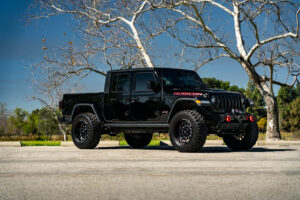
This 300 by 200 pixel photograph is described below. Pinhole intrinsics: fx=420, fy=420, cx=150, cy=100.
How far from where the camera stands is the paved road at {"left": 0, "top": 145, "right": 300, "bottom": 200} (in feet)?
16.1

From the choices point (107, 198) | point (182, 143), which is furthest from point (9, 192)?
point (182, 143)

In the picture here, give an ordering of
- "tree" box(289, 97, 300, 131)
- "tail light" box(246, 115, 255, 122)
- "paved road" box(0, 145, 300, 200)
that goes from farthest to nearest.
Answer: "tree" box(289, 97, 300, 131) → "tail light" box(246, 115, 255, 122) → "paved road" box(0, 145, 300, 200)

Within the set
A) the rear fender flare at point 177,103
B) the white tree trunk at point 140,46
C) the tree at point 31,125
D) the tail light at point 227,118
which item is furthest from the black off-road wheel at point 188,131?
the tree at point 31,125

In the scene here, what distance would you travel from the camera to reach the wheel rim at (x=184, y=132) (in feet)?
34.1

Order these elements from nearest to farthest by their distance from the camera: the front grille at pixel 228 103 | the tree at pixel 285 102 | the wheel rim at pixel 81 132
→ 1. the front grille at pixel 228 103
2. the wheel rim at pixel 81 132
3. the tree at pixel 285 102

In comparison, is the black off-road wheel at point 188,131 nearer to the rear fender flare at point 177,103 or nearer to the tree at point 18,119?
the rear fender flare at point 177,103

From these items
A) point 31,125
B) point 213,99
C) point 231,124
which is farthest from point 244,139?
point 31,125

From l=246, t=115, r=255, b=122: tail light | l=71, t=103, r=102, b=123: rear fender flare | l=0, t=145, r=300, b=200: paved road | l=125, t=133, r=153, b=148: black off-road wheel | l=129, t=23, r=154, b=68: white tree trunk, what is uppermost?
l=129, t=23, r=154, b=68: white tree trunk

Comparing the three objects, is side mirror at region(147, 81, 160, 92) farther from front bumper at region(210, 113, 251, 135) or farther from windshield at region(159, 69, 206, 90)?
front bumper at region(210, 113, 251, 135)

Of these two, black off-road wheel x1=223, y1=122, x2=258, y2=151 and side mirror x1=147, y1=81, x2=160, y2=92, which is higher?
side mirror x1=147, y1=81, x2=160, y2=92

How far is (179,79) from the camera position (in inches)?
459

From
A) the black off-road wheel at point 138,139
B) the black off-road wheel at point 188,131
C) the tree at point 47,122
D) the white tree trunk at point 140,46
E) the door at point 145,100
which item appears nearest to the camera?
the black off-road wheel at point 188,131

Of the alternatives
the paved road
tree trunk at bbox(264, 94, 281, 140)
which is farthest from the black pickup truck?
tree trunk at bbox(264, 94, 281, 140)

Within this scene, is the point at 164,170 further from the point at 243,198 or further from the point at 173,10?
the point at 173,10
